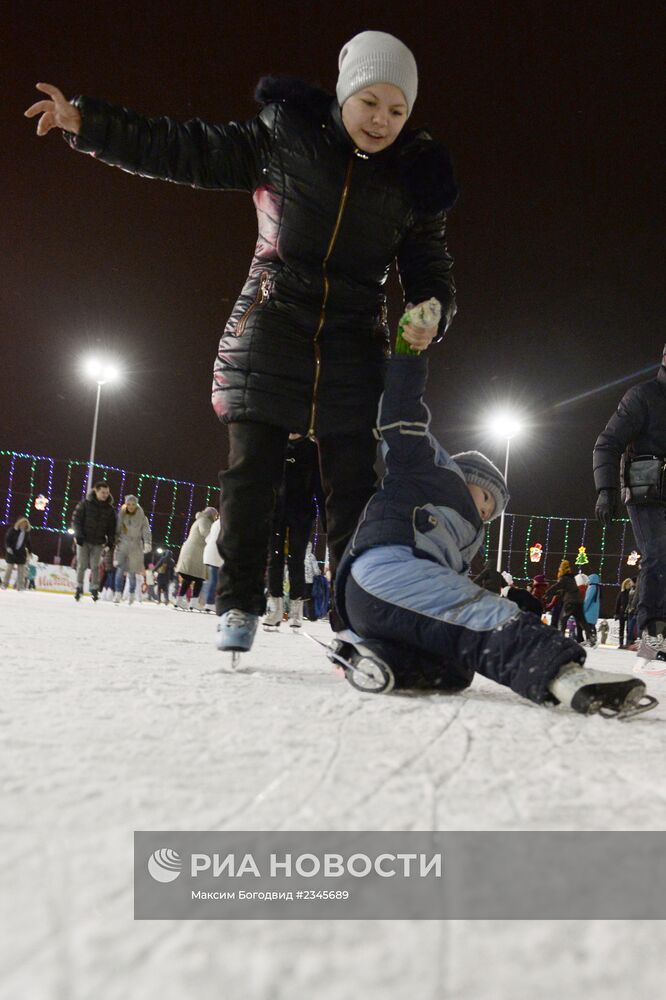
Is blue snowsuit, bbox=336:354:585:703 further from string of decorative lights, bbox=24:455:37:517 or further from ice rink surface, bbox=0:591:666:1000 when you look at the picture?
string of decorative lights, bbox=24:455:37:517

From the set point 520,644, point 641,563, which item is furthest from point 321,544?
point 520,644

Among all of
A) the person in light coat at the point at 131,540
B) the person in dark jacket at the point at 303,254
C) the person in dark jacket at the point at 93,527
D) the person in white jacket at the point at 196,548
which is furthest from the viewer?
the person in light coat at the point at 131,540

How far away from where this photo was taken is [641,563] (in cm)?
358

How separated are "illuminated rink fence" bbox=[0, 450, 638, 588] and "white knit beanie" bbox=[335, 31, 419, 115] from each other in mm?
23091

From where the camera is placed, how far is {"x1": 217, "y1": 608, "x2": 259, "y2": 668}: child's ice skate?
1.96m

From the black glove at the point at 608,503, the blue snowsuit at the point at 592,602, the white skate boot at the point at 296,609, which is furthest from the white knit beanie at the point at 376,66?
the blue snowsuit at the point at 592,602

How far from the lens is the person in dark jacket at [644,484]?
3477mm

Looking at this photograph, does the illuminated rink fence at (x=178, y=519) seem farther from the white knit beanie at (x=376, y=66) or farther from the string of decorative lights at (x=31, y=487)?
the white knit beanie at (x=376, y=66)

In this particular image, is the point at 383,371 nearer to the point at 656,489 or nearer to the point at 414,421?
the point at 414,421

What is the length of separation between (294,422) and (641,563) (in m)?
2.36

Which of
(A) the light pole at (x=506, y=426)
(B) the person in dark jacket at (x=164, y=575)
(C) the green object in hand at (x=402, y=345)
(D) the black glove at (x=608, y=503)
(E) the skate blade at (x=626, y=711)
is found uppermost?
(A) the light pole at (x=506, y=426)

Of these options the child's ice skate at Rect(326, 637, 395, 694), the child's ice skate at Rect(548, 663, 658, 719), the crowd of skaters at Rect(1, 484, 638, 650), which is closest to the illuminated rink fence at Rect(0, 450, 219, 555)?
the crowd of skaters at Rect(1, 484, 638, 650)

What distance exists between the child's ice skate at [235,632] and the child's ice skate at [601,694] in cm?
97

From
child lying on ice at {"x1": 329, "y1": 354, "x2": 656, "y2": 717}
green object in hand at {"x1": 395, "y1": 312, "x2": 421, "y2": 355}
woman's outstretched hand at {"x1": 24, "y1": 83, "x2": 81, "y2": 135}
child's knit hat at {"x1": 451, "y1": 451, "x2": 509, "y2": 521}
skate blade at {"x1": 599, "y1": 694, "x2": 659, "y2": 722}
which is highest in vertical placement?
woman's outstretched hand at {"x1": 24, "y1": 83, "x2": 81, "y2": 135}
